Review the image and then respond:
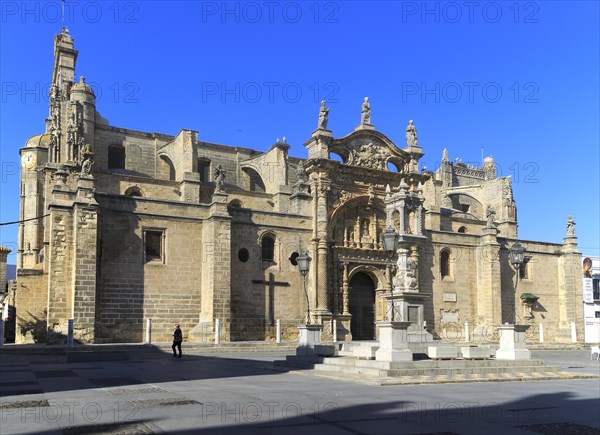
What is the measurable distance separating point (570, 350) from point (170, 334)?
22043 mm

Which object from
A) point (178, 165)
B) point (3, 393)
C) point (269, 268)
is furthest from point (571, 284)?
point (3, 393)

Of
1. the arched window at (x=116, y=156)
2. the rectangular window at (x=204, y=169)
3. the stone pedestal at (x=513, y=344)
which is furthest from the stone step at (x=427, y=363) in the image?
the arched window at (x=116, y=156)

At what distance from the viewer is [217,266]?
28234 millimetres

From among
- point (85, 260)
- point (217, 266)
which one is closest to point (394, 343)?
point (217, 266)

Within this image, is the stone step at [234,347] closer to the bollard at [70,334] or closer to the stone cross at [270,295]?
the stone cross at [270,295]

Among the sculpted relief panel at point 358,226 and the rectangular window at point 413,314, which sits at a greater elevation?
the sculpted relief panel at point 358,226

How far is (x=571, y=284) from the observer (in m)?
39.7

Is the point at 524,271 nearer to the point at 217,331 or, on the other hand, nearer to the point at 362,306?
the point at 362,306

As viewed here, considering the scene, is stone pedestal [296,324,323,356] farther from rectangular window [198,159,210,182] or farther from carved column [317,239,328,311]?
rectangular window [198,159,210,182]

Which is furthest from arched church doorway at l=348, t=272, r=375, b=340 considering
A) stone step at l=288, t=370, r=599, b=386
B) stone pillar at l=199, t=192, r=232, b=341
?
stone step at l=288, t=370, r=599, b=386

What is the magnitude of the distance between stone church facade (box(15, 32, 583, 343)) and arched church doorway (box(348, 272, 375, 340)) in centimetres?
9

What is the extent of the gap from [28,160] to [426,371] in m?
30.7

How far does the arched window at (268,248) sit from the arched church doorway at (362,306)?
5417mm

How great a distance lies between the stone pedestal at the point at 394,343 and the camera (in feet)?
48.7
